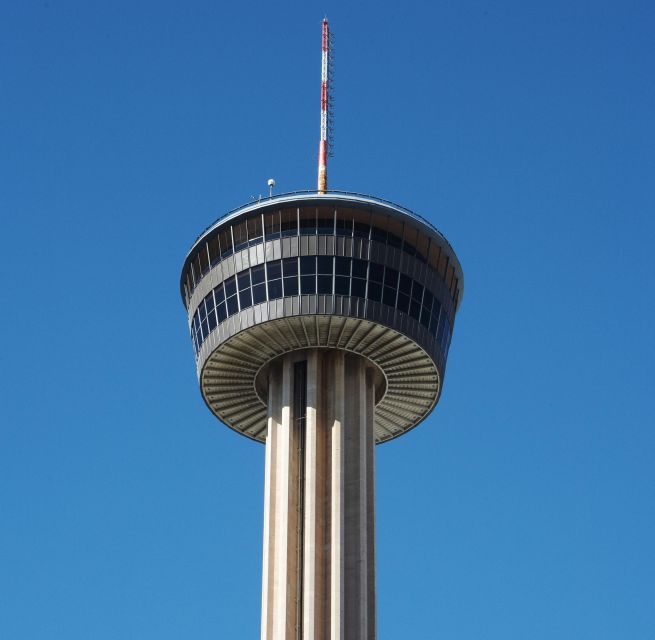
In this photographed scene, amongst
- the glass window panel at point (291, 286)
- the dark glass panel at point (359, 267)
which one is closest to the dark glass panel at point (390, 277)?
the dark glass panel at point (359, 267)

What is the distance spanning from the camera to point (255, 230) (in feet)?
339

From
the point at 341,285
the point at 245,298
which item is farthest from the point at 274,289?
the point at 341,285

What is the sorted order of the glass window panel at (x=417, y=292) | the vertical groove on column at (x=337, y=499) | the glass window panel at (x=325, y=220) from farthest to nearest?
the glass window panel at (x=417, y=292), the glass window panel at (x=325, y=220), the vertical groove on column at (x=337, y=499)

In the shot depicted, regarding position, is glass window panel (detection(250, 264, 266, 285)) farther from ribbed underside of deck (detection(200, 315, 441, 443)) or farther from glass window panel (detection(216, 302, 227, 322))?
ribbed underside of deck (detection(200, 315, 441, 443))

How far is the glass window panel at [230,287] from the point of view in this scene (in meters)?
103

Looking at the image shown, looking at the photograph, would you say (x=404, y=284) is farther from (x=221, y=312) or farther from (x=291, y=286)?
(x=221, y=312)

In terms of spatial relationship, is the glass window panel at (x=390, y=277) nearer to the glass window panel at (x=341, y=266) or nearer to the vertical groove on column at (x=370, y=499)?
the glass window panel at (x=341, y=266)

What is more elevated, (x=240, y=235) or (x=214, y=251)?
(x=240, y=235)

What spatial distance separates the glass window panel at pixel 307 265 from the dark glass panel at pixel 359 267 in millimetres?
2679

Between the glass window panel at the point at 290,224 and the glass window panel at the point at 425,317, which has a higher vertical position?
the glass window panel at the point at 290,224

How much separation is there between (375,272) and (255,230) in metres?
8.58

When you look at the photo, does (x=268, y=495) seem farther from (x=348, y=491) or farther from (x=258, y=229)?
(x=258, y=229)

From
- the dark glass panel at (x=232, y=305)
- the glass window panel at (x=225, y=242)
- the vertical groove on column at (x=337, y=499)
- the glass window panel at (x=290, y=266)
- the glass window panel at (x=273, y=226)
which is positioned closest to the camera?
the vertical groove on column at (x=337, y=499)

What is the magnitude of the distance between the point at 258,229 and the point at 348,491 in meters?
18.6
